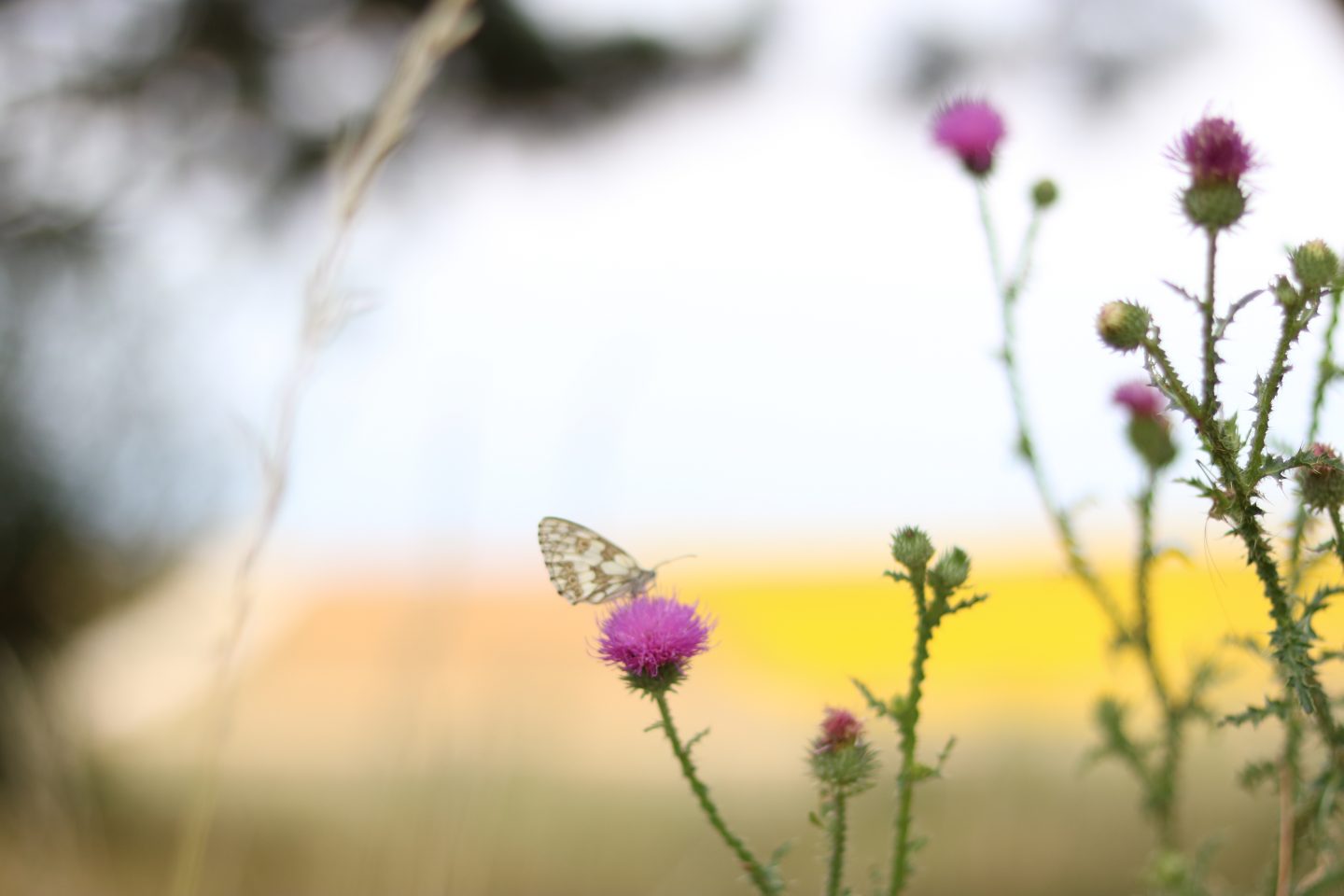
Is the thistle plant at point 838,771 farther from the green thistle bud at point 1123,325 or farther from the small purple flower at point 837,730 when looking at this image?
the green thistle bud at point 1123,325

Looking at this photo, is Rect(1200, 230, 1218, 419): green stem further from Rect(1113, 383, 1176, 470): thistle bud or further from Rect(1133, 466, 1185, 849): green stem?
Rect(1113, 383, 1176, 470): thistle bud

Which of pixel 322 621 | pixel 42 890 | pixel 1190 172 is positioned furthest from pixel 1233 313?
pixel 322 621

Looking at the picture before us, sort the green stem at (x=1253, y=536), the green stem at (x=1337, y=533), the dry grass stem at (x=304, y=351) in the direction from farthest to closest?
the dry grass stem at (x=304, y=351) < the green stem at (x=1337, y=533) < the green stem at (x=1253, y=536)

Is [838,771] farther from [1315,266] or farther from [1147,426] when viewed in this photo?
[1147,426]

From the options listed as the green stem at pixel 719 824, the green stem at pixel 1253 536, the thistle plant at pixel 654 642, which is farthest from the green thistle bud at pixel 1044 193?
the green stem at pixel 719 824

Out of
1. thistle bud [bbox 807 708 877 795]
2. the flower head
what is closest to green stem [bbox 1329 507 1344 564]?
thistle bud [bbox 807 708 877 795]

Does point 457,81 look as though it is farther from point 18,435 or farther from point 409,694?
point 409,694
